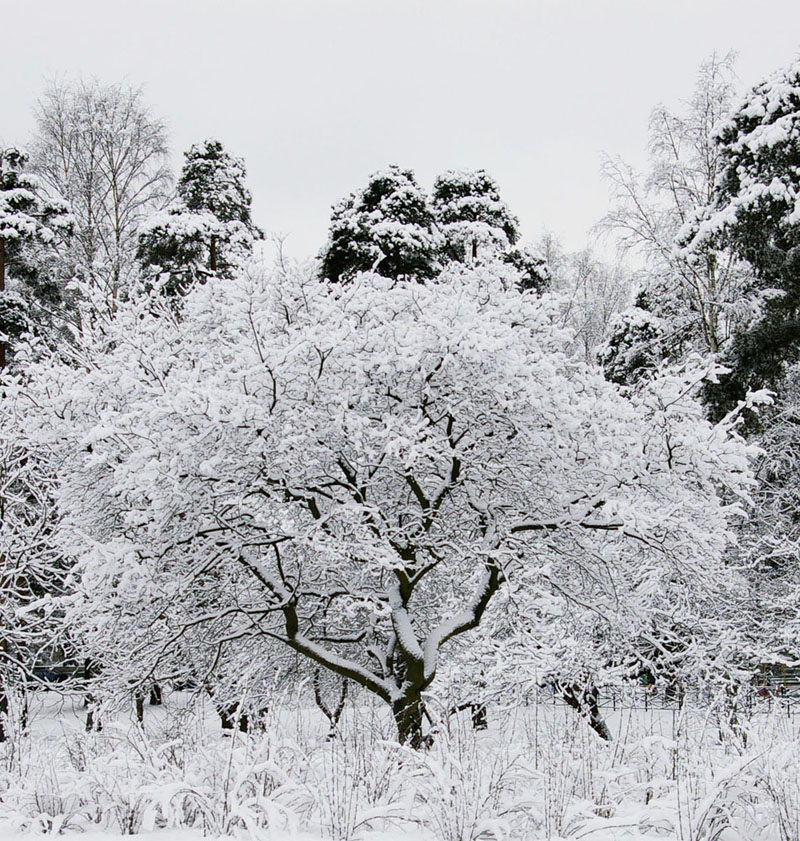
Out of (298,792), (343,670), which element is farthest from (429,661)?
(298,792)

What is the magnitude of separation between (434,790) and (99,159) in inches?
627

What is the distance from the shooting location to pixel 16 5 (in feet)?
59.7

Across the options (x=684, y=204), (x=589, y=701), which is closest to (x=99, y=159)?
(x=684, y=204)

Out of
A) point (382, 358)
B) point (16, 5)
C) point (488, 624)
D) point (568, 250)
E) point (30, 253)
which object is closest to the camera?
point (382, 358)

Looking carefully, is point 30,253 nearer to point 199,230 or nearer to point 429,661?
point 199,230

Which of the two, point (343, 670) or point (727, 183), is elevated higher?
point (727, 183)

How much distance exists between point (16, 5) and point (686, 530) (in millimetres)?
18730

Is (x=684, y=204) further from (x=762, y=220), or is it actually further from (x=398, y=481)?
(x=398, y=481)

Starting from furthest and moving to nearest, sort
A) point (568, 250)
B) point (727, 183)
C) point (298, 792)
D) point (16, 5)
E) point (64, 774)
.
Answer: point (568, 250)
point (16, 5)
point (727, 183)
point (64, 774)
point (298, 792)

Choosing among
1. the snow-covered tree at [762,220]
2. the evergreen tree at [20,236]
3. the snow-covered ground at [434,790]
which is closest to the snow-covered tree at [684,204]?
the snow-covered tree at [762,220]

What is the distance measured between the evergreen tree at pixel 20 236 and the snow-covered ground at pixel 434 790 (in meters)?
10.9

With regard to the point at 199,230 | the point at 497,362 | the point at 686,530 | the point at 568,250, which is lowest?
the point at 686,530

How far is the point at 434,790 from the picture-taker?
12.4 ft

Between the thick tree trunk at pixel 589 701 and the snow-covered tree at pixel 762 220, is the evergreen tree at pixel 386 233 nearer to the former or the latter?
the snow-covered tree at pixel 762 220
